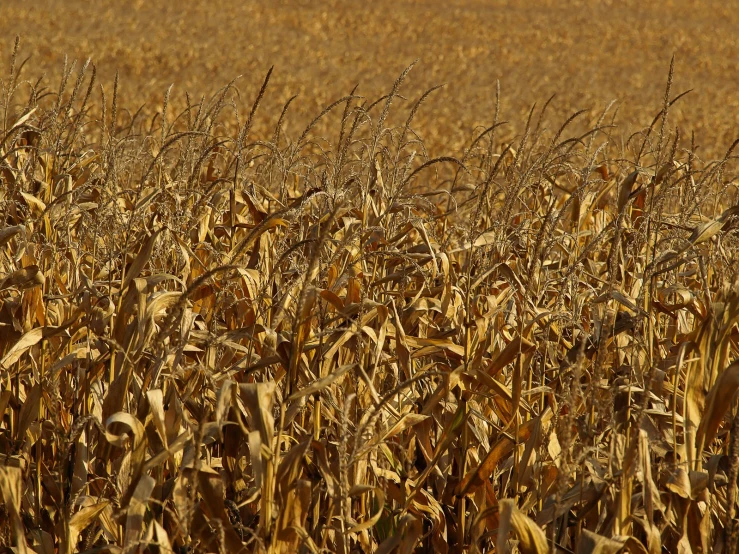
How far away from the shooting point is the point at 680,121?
16.4m

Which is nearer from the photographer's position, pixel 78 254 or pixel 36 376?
pixel 36 376

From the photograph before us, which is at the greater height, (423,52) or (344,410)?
(344,410)

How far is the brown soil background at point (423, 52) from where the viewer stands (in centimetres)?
1708

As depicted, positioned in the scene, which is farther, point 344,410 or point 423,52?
point 423,52

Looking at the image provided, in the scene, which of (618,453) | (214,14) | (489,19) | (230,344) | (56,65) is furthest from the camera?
(489,19)

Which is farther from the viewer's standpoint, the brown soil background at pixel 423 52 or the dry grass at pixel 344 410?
the brown soil background at pixel 423 52

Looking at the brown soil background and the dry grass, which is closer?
the dry grass

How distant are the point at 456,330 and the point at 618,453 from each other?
726mm

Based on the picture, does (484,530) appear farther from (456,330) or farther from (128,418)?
(128,418)

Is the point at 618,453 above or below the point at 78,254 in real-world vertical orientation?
below

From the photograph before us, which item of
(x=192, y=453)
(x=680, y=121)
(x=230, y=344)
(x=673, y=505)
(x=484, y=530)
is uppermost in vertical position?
(x=230, y=344)

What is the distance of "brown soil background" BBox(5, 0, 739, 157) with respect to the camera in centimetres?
1708

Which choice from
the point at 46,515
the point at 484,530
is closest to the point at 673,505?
the point at 484,530

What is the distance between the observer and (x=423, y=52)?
24766 mm
